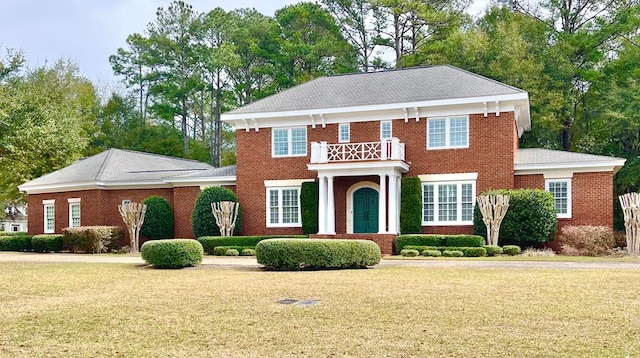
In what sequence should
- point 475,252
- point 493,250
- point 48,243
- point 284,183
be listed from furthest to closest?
point 48,243
point 284,183
point 493,250
point 475,252

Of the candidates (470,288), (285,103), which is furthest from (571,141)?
(470,288)

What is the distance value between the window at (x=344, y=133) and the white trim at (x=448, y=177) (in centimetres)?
370

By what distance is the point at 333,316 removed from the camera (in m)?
10.2

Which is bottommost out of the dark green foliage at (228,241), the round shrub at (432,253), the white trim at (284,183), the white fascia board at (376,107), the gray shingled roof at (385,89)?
the round shrub at (432,253)

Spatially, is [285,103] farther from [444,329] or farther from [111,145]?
[111,145]

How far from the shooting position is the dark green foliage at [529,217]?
24.8 meters

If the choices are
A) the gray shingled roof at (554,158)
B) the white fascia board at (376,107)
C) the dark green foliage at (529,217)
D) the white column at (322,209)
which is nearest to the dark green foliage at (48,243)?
the white fascia board at (376,107)

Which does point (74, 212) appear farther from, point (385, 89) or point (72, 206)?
point (385, 89)

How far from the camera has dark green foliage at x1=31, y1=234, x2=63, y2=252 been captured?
102ft

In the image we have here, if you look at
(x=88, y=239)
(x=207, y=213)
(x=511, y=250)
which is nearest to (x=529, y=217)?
(x=511, y=250)

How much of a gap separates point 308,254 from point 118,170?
20690 mm

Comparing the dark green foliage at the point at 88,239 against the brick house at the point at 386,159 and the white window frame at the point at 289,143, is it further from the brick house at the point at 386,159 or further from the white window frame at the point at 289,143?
the white window frame at the point at 289,143

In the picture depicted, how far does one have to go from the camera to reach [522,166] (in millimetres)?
26453

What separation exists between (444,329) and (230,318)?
3410 millimetres
